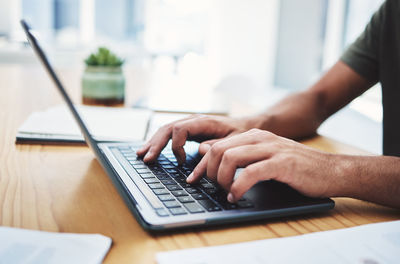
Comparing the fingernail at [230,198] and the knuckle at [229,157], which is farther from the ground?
the knuckle at [229,157]

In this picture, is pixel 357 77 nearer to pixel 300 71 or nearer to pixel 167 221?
pixel 167 221

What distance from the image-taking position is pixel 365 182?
0.56 metres

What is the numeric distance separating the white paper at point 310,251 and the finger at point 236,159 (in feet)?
0.36

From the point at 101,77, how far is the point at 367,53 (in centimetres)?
74

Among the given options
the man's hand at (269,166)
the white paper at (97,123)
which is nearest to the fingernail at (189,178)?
the man's hand at (269,166)

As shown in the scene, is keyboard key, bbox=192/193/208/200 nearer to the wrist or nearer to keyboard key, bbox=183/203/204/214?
keyboard key, bbox=183/203/204/214

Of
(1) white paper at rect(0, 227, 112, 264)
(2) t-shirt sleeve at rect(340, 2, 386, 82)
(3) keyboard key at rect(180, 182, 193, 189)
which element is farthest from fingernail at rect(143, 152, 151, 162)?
(2) t-shirt sleeve at rect(340, 2, 386, 82)

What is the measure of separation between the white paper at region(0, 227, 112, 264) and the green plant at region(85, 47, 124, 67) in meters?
0.81

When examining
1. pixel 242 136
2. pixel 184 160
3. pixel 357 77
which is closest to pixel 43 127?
pixel 184 160

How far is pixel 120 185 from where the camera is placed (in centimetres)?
54

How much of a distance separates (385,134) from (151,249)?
→ 2.86ft

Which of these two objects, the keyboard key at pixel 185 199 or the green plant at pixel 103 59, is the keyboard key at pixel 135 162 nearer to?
the keyboard key at pixel 185 199

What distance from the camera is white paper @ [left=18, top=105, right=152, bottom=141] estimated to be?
839 mm

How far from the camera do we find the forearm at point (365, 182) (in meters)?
0.55
